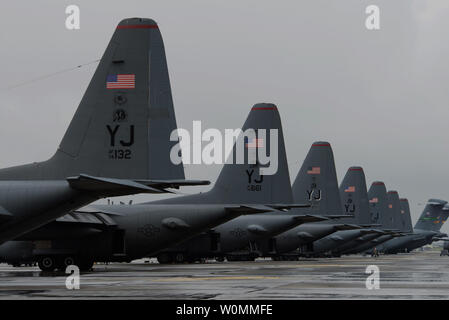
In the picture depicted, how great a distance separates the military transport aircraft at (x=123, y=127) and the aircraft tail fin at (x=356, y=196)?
50125 mm

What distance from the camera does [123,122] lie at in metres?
23.6

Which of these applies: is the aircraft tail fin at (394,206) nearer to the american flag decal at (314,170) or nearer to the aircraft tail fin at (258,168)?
the american flag decal at (314,170)

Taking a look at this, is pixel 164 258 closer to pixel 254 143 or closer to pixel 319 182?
pixel 254 143

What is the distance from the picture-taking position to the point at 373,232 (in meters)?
78.2

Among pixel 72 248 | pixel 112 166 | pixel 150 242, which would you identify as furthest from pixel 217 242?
pixel 112 166

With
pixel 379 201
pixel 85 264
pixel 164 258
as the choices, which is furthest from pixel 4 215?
pixel 379 201

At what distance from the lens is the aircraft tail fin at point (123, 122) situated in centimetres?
2319

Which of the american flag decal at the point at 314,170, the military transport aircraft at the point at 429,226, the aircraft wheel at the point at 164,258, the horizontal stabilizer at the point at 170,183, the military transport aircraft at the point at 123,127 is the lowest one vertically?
the military transport aircraft at the point at 429,226

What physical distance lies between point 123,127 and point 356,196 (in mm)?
51904

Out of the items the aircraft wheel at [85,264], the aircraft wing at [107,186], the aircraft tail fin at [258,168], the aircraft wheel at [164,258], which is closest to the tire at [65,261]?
the aircraft wheel at [85,264]
